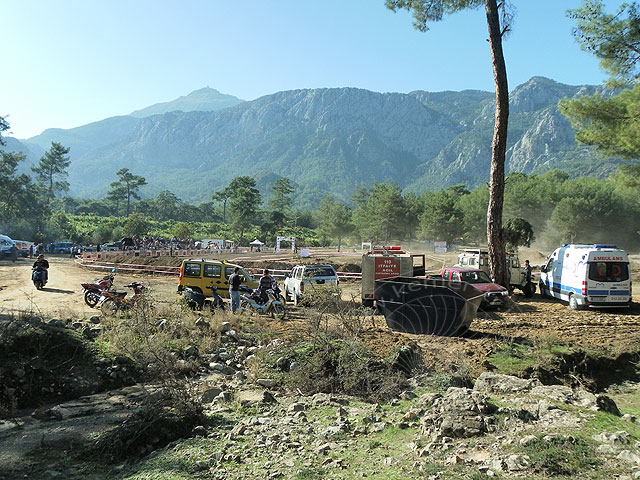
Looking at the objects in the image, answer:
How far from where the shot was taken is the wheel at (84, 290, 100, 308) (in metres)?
16.0

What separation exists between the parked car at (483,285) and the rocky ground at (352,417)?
5.17m

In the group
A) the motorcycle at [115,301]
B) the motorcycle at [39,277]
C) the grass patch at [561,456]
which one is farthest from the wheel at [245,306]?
the grass patch at [561,456]

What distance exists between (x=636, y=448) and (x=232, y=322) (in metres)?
9.92

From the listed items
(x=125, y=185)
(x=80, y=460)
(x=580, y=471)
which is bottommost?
(x=80, y=460)

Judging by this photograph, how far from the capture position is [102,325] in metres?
11.5

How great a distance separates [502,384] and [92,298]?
45.7 ft

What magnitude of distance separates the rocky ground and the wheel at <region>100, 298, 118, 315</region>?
64.9 inches

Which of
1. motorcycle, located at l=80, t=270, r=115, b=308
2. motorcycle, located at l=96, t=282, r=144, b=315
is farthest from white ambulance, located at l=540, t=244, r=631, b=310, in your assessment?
motorcycle, located at l=80, t=270, r=115, b=308

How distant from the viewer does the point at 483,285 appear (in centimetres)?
1698

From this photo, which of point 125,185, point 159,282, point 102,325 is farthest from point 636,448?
point 125,185

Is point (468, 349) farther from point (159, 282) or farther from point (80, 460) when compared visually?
point (159, 282)

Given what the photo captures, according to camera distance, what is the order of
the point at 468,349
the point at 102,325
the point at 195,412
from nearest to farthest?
the point at 195,412, the point at 468,349, the point at 102,325

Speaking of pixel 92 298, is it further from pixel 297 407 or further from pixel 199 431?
pixel 297 407

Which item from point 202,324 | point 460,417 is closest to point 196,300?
point 202,324
